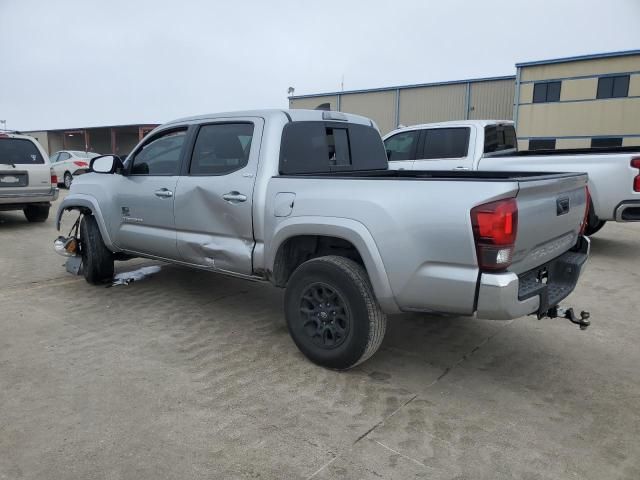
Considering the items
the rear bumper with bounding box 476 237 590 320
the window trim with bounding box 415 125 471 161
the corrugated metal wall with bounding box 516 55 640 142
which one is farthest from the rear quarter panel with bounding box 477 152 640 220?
the corrugated metal wall with bounding box 516 55 640 142

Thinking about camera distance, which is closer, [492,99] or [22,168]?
[22,168]

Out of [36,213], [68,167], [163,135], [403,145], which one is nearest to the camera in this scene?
[163,135]

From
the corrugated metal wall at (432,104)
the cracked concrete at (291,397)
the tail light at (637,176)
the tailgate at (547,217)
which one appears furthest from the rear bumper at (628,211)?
the corrugated metal wall at (432,104)

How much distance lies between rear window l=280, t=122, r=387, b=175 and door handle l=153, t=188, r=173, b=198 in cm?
124

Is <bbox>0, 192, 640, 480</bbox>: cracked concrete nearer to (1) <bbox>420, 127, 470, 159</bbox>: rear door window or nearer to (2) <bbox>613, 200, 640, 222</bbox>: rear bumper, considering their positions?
(2) <bbox>613, 200, 640, 222</bbox>: rear bumper

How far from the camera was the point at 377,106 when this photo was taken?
28547 mm

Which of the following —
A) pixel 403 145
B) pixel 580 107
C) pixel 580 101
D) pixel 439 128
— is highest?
pixel 580 101

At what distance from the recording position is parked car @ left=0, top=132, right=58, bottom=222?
897 centimetres

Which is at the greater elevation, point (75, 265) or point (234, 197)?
point (234, 197)

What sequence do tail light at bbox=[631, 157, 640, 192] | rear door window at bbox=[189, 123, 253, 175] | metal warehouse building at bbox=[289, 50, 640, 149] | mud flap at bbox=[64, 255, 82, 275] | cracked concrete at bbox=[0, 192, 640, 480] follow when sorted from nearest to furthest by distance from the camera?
cracked concrete at bbox=[0, 192, 640, 480]
rear door window at bbox=[189, 123, 253, 175]
mud flap at bbox=[64, 255, 82, 275]
tail light at bbox=[631, 157, 640, 192]
metal warehouse building at bbox=[289, 50, 640, 149]

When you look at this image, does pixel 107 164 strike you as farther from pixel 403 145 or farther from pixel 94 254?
pixel 403 145

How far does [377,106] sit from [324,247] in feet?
86.3

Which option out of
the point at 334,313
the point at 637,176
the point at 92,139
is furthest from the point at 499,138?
the point at 92,139

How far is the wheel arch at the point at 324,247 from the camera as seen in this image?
3072mm
